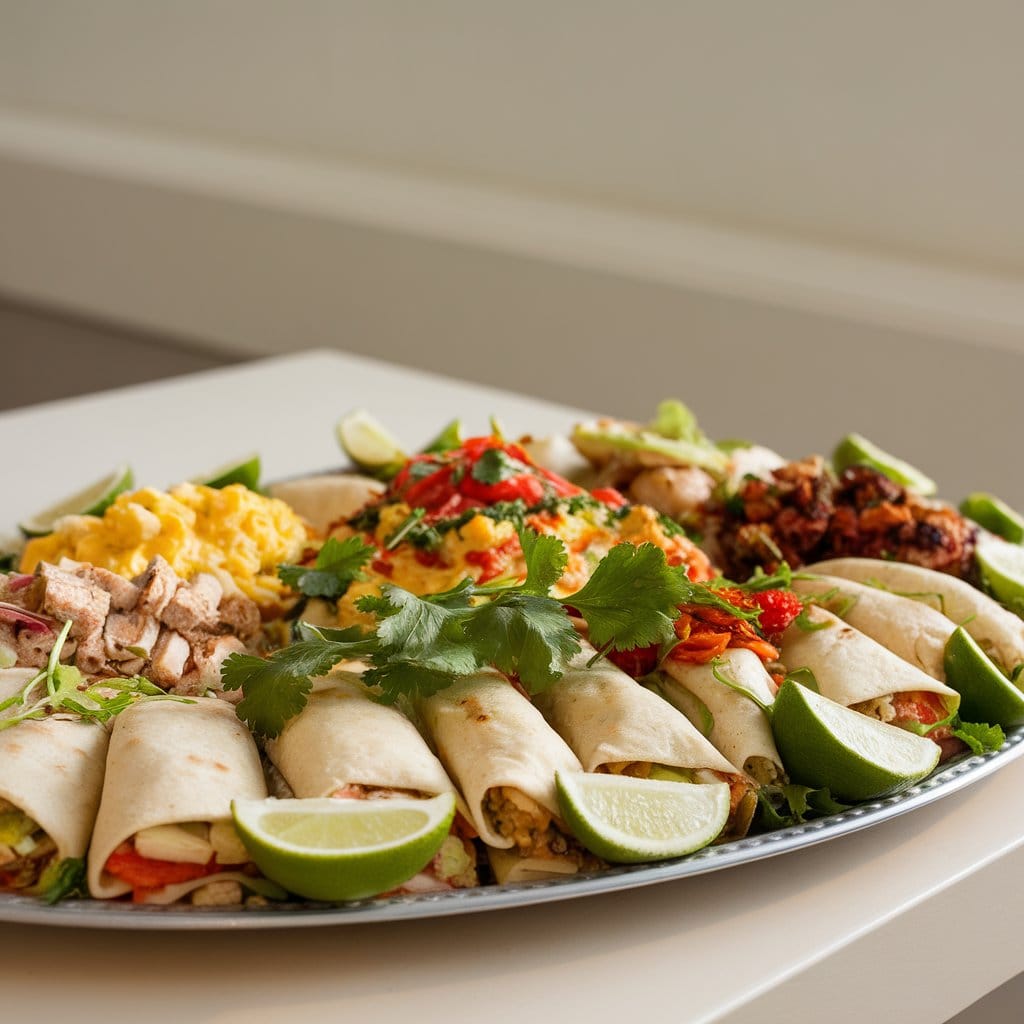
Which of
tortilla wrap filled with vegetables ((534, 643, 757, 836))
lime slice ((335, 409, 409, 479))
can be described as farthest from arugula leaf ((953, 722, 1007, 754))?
lime slice ((335, 409, 409, 479))

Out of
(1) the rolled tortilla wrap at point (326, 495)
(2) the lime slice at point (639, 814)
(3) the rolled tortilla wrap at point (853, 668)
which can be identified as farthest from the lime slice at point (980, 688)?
(1) the rolled tortilla wrap at point (326, 495)

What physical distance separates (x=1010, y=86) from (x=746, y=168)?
118 cm

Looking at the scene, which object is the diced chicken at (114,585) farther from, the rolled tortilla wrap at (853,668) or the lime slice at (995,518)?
the lime slice at (995,518)

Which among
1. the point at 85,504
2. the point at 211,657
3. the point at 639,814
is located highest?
the point at 639,814

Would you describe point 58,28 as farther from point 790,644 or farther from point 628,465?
point 790,644

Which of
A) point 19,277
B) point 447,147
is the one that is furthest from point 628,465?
point 19,277

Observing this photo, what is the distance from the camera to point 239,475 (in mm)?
3150

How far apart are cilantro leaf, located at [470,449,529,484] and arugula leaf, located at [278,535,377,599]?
0.94ft

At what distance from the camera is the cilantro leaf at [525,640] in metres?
2.00

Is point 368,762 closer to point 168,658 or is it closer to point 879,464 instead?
point 168,658

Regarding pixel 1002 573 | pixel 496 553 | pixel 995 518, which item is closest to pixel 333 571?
pixel 496 553

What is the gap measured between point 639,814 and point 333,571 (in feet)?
2.94

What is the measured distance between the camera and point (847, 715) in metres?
2.02

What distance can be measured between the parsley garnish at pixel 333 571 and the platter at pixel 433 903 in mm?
814
